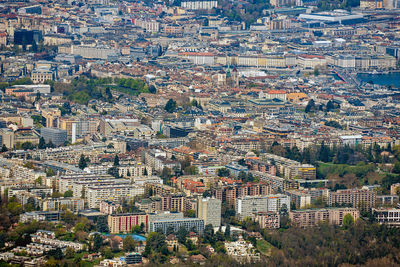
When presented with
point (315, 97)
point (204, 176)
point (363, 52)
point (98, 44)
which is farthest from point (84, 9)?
point (204, 176)

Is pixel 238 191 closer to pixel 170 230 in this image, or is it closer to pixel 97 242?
pixel 170 230

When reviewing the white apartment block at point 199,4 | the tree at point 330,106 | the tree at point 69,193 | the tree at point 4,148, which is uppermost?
the white apartment block at point 199,4

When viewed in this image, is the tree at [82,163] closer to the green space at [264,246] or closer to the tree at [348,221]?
the green space at [264,246]

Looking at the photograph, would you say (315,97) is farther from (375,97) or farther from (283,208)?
(283,208)

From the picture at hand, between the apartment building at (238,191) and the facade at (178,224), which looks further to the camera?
the apartment building at (238,191)

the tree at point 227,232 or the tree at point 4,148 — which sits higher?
the tree at point 4,148

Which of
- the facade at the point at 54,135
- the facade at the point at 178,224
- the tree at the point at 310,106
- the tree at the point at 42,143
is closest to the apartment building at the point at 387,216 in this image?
the facade at the point at 178,224

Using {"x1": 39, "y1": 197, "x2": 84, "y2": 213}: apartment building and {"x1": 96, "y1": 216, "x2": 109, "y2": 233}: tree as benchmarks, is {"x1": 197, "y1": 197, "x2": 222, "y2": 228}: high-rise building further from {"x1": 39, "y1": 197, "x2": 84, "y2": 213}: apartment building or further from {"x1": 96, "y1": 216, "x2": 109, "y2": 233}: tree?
{"x1": 39, "y1": 197, "x2": 84, "y2": 213}: apartment building
